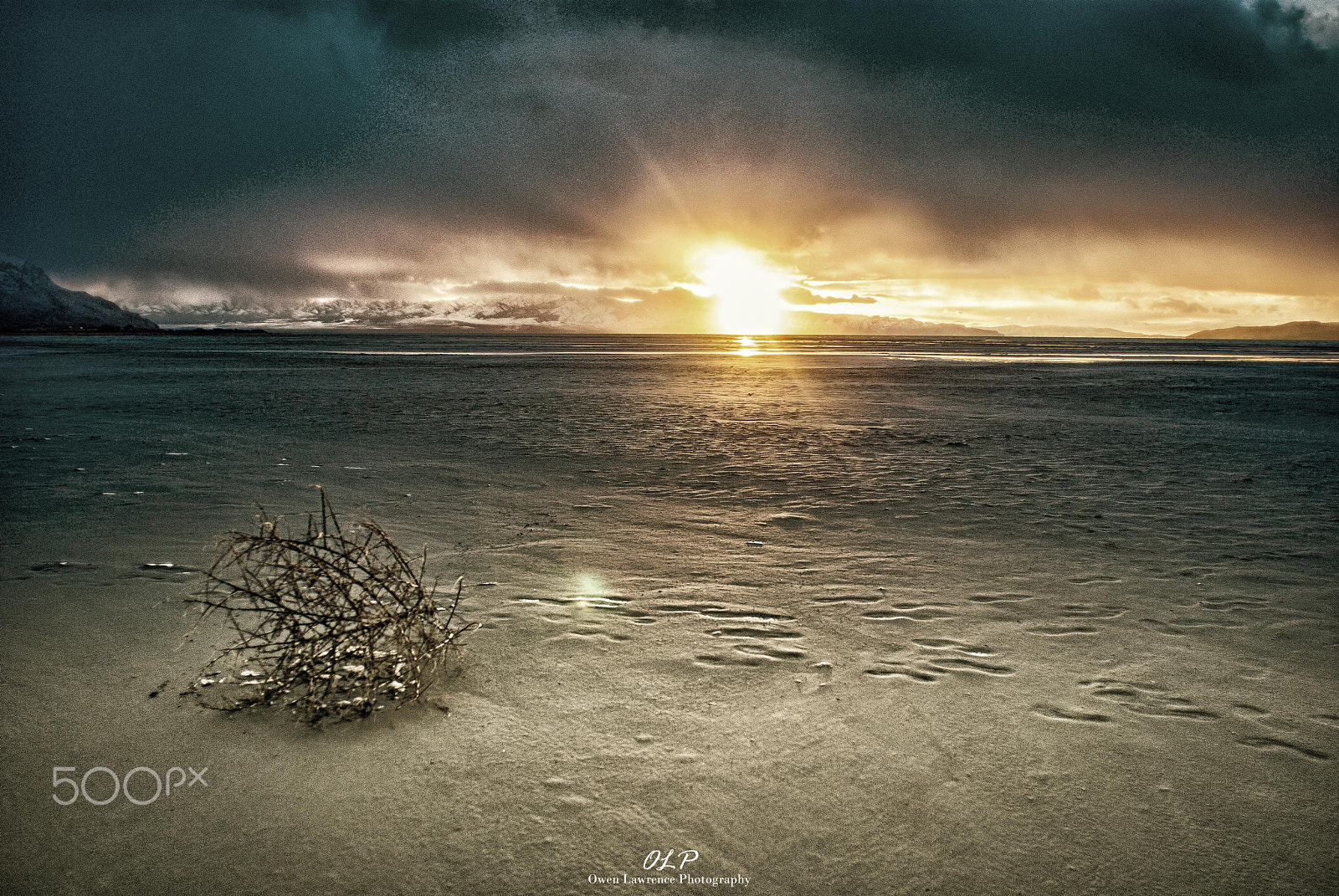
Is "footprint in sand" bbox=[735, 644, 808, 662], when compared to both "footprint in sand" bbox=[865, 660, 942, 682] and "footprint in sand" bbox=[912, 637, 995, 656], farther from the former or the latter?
"footprint in sand" bbox=[912, 637, 995, 656]

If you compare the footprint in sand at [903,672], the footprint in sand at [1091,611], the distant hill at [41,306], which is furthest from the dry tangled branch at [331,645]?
the distant hill at [41,306]

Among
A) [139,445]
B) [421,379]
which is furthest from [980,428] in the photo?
[421,379]

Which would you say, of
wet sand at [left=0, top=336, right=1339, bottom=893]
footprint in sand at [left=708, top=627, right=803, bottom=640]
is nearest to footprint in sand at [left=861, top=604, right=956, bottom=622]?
wet sand at [left=0, top=336, right=1339, bottom=893]

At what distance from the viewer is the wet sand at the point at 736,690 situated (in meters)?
2.78

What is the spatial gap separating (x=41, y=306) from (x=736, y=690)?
214529 mm

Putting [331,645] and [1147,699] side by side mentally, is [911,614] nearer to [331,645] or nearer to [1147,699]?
[1147,699]

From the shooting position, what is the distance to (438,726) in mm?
3578

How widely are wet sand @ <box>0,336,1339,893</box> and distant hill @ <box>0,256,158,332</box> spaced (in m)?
180

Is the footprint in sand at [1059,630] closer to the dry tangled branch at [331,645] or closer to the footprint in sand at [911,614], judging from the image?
the footprint in sand at [911,614]

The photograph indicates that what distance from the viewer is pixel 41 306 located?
524 ft

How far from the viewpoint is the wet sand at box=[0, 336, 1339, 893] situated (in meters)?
2.78

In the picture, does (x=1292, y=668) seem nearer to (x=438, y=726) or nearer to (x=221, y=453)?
(x=438, y=726)

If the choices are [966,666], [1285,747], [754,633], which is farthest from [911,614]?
[1285,747]

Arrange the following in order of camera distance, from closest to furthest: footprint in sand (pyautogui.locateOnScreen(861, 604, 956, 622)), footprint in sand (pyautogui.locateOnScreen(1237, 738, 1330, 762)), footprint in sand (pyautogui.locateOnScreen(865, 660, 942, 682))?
footprint in sand (pyautogui.locateOnScreen(1237, 738, 1330, 762)) → footprint in sand (pyautogui.locateOnScreen(865, 660, 942, 682)) → footprint in sand (pyautogui.locateOnScreen(861, 604, 956, 622))
